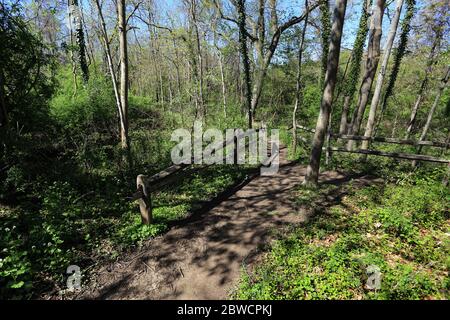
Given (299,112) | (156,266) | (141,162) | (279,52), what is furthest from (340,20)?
(299,112)

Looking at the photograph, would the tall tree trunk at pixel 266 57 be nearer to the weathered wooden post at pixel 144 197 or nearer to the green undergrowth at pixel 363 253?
the green undergrowth at pixel 363 253

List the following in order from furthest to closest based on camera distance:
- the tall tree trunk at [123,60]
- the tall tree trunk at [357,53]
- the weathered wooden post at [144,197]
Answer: the tall tree trunk at [357,53] < the tall tree trunk at [123,60] < the weathered wooden post at [144,197]

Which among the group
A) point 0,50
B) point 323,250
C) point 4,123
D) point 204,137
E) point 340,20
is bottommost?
point 323,250

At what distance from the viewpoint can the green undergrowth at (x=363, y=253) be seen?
328 centimetres

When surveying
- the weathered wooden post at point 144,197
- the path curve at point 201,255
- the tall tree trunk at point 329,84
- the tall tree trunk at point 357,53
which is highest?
the tall tree trunk at point 357,53

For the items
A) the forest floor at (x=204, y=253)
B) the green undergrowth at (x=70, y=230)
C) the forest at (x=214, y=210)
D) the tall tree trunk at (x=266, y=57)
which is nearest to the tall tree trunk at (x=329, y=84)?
the forest at (x=214, y=210)

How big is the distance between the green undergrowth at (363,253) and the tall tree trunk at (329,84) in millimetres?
1180

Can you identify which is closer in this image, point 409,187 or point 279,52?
point 409,187

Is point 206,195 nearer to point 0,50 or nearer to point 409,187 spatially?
point 409,187

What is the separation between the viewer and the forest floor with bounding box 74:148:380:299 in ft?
12.0

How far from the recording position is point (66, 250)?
432cm

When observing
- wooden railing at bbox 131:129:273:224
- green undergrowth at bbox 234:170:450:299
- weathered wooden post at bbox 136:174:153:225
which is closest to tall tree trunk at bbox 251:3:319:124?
wooden railing at bbox 131:129:273:224

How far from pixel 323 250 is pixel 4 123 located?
26.1 feet

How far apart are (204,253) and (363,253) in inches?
108
